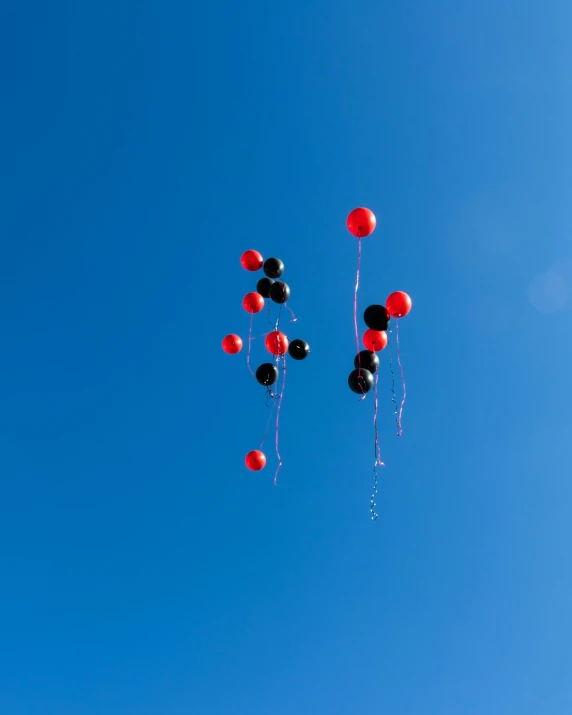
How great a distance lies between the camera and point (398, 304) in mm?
6238

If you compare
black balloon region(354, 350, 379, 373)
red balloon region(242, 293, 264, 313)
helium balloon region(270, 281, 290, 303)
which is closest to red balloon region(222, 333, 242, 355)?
red balloon region(242, 293, 264, 313)

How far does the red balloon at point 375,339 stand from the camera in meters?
6.49

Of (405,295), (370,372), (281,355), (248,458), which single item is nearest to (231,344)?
(281,355)

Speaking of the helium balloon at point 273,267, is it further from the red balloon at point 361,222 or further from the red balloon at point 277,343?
the red balloon at point 361,222

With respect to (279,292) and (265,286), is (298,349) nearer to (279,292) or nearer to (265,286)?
(279,292)

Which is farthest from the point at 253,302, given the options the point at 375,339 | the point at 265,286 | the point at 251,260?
the point at 375,339

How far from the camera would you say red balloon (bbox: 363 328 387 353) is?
649 cm

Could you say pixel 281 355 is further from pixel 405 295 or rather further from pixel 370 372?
pixel 405 295

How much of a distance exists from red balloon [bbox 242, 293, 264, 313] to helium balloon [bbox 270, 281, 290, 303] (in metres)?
0.60

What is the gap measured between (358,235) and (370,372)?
69.8 inches

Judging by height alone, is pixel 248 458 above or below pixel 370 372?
below

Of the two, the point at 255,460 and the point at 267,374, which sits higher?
the point at 267,374

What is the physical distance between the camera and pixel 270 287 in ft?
23.2

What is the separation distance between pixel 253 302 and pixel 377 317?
210 centimetres
